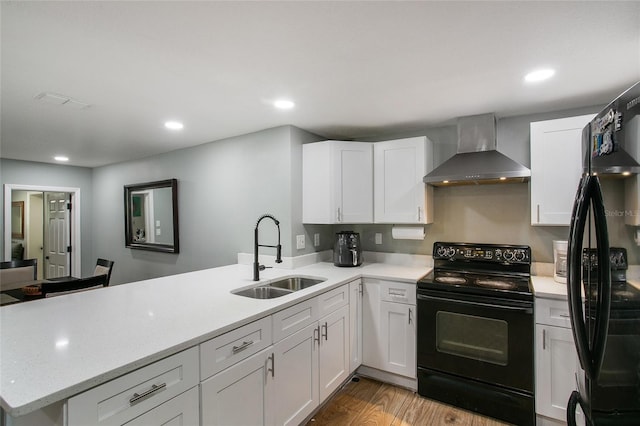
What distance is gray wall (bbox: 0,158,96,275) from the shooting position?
428cm

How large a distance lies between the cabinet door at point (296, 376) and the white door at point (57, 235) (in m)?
5.01

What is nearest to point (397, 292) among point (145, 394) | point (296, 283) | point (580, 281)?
point (296, 283)

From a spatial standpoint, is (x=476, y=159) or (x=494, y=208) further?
(x=494, y=208)

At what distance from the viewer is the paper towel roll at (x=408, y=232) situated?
9.24ft

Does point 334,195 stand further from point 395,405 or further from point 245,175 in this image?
point 395,405

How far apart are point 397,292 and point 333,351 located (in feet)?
2.25

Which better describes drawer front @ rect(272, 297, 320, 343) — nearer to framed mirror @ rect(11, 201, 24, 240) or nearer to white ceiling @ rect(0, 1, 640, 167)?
white ceiling @ rect(0, 1, 640, 167)

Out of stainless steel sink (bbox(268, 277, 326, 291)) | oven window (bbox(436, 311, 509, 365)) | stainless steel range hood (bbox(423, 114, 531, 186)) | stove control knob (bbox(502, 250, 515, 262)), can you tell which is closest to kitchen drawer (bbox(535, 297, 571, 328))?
oven window (bbox(436, 311, 509, 365))

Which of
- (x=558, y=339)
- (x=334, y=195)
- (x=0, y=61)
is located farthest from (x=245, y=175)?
(x=558, y=339)

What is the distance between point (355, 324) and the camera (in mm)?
2527

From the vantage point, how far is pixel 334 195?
282 centimetres

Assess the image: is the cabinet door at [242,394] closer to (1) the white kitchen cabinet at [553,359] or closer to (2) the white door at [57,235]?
(1) the white kitchen cabinet at [553,359]

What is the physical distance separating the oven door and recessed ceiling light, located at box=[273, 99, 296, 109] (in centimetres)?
173

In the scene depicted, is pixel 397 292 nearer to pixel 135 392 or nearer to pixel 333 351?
pixel 333 351
